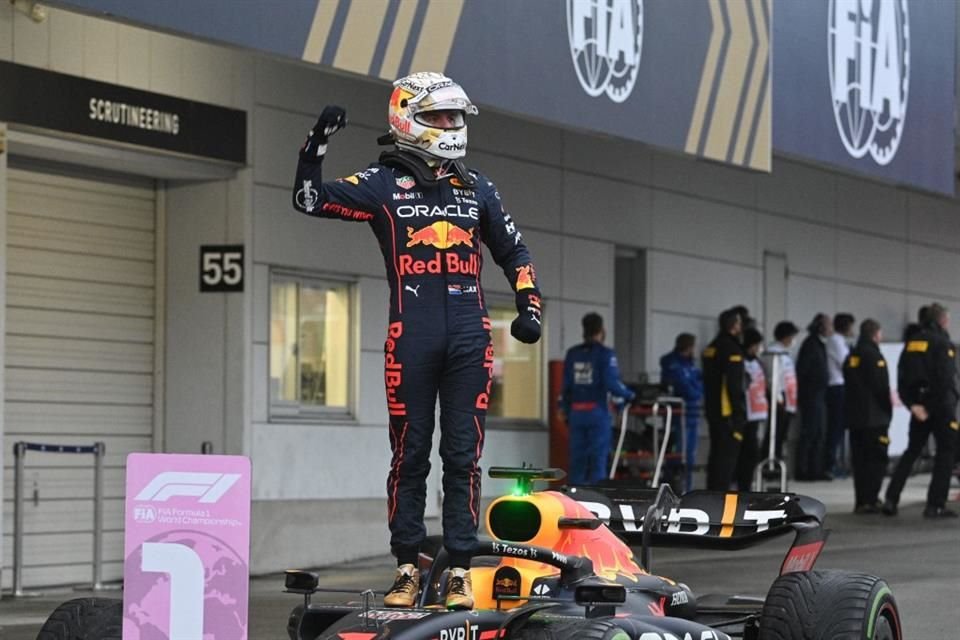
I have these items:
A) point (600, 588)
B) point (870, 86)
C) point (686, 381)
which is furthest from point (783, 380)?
point (600, 588)

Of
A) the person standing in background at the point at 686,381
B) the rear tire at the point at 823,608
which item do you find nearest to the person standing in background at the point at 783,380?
the person standing in background at the point at 686,381

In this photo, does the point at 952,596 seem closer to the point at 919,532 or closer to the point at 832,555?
the point at 832,555

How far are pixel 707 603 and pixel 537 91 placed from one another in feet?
21.6

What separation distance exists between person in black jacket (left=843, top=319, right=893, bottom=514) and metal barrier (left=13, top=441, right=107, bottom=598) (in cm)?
824

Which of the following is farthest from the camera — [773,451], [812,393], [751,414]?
[812,393]

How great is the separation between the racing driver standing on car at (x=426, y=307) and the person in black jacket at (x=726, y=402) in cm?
1237

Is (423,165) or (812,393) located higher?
(423,165)

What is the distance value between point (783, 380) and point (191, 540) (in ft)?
55.5

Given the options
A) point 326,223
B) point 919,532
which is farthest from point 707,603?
point 919,532

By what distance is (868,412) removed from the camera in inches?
771

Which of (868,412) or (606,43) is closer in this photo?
(606,43)

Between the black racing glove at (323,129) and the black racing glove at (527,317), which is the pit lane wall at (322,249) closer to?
the black racing glove at (527,317)

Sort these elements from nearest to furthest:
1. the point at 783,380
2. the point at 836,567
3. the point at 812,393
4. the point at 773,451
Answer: the point at 836,567
the point at 773,451
the point at 783,380
the point at 812,393

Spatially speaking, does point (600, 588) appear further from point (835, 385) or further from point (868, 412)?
point (835, 385)
